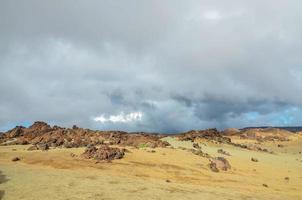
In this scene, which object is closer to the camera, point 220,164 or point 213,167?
point 213,167

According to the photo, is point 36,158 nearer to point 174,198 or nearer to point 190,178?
point 190,178

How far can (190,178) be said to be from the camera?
26938mm

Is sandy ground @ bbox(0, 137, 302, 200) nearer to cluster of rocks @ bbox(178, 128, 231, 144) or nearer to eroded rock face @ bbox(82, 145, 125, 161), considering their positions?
eroded rock face @ bbox(82, 145, 125, 161)

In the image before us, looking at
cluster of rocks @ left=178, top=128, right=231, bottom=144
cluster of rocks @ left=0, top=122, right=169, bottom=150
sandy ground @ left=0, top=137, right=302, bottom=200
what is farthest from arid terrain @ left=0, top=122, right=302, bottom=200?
cluster of rocks @ left=178, top=128, right=231, bottom=144

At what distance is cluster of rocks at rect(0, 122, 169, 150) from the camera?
40906 mm

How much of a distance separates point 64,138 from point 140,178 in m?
20.6

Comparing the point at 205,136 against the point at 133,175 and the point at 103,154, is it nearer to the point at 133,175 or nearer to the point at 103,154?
the point at 103,154

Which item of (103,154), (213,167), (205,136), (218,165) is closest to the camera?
(103,154)

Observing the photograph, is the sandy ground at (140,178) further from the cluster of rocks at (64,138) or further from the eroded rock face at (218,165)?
the cluster of rocks at (64,138)

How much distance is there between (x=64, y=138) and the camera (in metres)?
43.5

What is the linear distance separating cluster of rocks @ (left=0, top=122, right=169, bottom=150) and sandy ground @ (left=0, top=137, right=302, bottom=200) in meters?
6.43

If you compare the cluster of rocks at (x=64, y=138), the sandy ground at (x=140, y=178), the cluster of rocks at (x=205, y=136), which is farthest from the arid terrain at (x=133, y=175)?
the cluster of rocks at (x=205, y=136)

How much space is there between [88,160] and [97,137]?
1864 centimetres

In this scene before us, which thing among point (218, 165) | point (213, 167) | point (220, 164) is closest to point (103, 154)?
point (213, 167)
